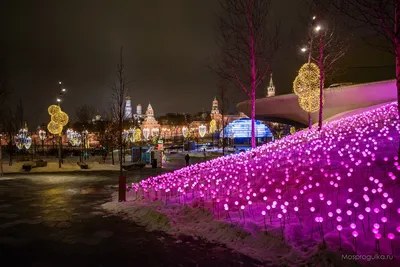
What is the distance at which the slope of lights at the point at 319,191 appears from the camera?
22.2 feet

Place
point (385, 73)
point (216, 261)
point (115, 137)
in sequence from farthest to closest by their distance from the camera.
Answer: point (385, 73) < point (115, 137) < point (216, 261)

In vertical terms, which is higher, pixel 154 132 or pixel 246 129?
pixel 154 132

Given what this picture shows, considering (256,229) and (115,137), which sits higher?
(115,137)

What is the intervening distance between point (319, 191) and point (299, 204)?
0.85m

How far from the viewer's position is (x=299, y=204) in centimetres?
841

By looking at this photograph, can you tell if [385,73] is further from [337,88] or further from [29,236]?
[29,236]

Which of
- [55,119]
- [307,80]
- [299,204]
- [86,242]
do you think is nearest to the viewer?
[86,242]

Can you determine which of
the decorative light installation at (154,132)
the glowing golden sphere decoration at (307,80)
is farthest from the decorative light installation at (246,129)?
the glowing golden sphere decoration at (307,80)

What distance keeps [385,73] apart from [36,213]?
49.7 meters

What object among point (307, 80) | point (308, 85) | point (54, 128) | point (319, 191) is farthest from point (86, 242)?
point (54, 128)

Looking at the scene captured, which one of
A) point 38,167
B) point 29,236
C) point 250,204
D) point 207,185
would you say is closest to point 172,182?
point 207,185

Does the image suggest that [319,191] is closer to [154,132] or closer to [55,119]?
[55,119]

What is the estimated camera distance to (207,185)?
11.8 metres

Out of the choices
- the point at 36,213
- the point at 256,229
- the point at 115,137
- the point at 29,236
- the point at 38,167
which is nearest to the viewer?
the point at 256,229
